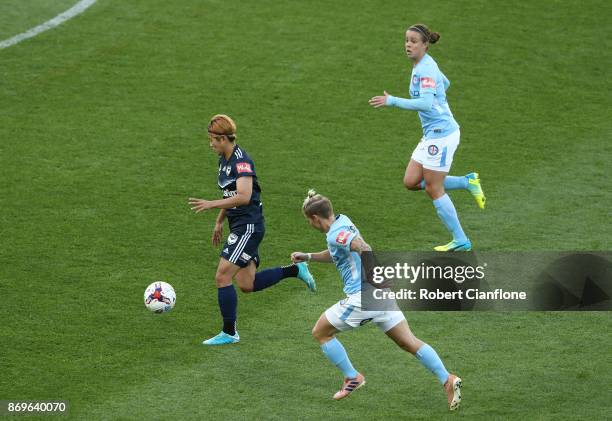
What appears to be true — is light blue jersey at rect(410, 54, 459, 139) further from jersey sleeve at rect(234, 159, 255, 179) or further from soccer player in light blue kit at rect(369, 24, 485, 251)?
jersey sleeve at rect(234, 159, 255, 179)

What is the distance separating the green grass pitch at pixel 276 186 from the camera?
34.7 feet

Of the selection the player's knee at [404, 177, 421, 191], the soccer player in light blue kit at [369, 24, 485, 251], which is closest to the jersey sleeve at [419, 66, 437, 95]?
the soccer player in light blue kit at [369, 24, 485, 251]

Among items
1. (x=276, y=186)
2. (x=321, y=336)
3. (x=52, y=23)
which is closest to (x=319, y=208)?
(x=321, y=336)

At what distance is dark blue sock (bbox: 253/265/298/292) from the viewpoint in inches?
473

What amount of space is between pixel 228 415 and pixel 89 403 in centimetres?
132

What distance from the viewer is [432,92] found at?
1270 cm

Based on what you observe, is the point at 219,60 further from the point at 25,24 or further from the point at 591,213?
the point at 591,213

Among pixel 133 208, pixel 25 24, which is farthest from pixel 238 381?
pixel 25 24

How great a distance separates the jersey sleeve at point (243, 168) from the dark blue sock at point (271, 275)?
50.5 inches

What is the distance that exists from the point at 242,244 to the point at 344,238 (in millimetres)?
1957

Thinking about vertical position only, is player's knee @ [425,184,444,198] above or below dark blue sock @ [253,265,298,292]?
above

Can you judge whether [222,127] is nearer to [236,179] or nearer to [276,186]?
[236,179]

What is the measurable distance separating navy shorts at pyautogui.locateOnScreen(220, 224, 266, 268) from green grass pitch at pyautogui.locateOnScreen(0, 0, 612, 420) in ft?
2.85

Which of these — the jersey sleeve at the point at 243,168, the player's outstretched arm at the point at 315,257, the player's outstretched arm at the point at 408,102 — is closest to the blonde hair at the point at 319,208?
the player's outstretched arm at the point at 315,257
